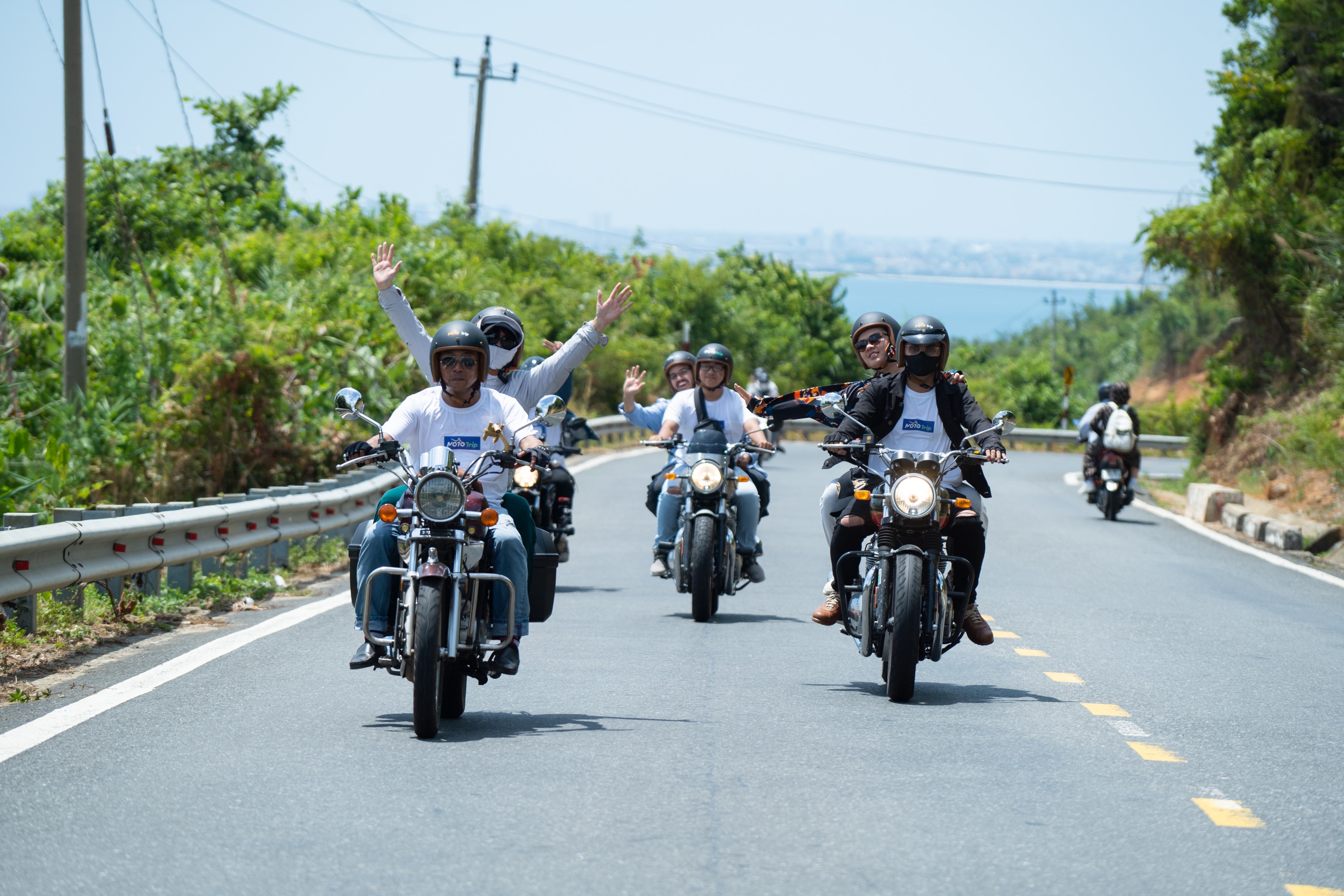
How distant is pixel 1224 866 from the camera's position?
17.5ft

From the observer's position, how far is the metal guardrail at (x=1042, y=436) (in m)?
39.9

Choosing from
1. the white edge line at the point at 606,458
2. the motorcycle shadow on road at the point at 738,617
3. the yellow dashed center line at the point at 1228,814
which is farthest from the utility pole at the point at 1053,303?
the yellow dashed center line at the point at 1228,814

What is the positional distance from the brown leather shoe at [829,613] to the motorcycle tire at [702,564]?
2346 millimetres

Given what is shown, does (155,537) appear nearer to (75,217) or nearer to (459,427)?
(459,427)

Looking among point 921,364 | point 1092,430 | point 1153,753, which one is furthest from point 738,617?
point 1092,430

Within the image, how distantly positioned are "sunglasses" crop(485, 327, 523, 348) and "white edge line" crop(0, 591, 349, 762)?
7.19 feet

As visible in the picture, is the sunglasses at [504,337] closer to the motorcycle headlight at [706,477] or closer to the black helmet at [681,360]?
the motorcycle headlight at [706,477]

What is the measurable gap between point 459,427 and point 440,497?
0.85 meters

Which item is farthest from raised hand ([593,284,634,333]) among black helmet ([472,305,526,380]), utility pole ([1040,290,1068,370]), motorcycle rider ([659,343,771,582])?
utility pole ([1040,290,1068,370])

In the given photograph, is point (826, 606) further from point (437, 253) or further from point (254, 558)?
point (437, 253)

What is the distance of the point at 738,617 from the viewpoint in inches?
469

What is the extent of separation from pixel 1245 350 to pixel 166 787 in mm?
28505

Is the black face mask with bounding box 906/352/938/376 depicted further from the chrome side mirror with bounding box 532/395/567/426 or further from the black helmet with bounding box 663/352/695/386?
the black helmet with bounding box 663/352/695/386

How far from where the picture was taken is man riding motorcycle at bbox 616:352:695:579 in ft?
39.8
